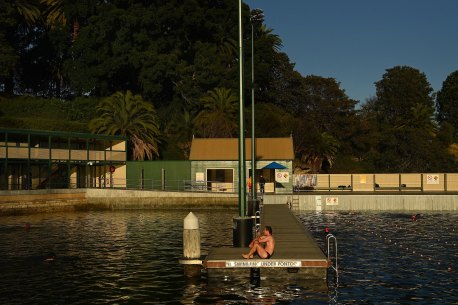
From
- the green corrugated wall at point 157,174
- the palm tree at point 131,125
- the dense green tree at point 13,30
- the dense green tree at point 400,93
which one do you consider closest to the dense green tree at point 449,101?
the dense green tree at point 400,93

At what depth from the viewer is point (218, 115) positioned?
246 feet

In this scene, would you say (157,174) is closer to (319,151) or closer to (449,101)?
(319,151)

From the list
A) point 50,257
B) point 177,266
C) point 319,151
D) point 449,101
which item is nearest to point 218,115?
point 319,151

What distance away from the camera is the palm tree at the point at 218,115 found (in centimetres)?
7406

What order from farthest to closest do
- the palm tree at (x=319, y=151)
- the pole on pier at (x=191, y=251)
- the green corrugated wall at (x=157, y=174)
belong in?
the palm tree at (x=319, y=151), the green corrugated wall at (x=157, y=174), the pole on pier at (x=191, y=251)

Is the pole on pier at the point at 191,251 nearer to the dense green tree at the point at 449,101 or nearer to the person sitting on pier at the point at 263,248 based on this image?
the person sitting on pier at the point at 263,248

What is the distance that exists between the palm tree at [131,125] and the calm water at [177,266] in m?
28.0

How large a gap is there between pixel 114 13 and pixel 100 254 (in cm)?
6023

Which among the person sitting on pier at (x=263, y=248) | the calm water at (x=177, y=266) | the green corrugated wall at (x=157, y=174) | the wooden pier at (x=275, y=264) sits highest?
the green corrugated wall at (x=157, y=174)

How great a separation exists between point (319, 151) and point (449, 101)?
53570 millimetres

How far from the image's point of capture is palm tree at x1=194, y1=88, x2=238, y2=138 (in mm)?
74062

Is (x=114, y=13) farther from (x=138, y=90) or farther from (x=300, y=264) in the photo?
(x=300, y=264)

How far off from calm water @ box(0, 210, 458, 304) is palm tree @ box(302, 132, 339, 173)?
134 feet

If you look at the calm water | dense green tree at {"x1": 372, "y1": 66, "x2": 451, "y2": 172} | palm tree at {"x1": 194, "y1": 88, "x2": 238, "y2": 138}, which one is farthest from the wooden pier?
dense green tree at {"x1": 372, "y1": 66, "x2": 451, "y2": 172}
